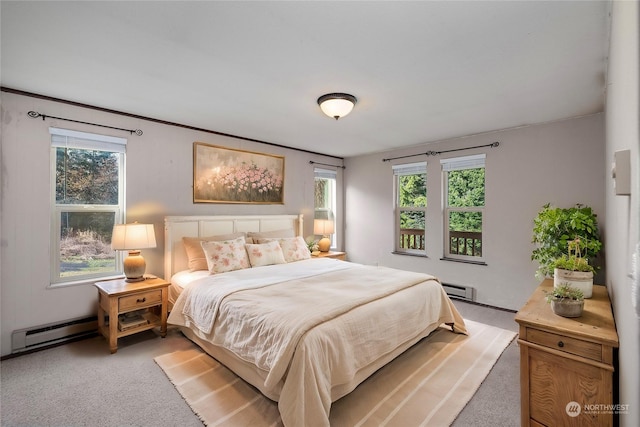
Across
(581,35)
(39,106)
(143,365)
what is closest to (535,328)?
(581,35)

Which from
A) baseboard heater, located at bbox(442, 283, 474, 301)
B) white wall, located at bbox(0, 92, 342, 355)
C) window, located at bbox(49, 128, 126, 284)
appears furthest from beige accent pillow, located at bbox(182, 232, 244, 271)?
baseboard heater, located at bbox(442, 283, 474, 301)

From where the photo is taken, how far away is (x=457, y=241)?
4.46 m

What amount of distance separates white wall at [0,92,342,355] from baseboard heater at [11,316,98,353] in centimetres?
5

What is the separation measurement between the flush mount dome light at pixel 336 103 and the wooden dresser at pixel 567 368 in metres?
2.06

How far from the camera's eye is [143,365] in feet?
8.18

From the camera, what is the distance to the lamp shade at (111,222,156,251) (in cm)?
286

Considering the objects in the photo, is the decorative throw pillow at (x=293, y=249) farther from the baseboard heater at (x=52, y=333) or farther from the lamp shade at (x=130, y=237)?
the baseboard heater at (x=52, y=333)

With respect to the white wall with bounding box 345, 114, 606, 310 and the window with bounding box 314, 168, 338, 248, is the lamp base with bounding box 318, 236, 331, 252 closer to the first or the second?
the window with bounding box 314, 168, 338, 248

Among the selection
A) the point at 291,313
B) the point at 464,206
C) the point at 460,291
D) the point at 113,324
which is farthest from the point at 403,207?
the point at 113,324

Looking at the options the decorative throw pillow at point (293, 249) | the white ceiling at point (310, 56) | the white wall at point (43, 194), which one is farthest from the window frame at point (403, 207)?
the white wall at point (43, 194)

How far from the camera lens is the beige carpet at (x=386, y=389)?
1.87 meters

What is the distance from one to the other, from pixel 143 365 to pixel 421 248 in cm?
408

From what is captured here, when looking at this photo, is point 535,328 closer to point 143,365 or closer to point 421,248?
point 143,365

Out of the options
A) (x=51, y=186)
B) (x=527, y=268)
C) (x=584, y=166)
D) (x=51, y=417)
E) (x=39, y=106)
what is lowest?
(x=51, y=417)
